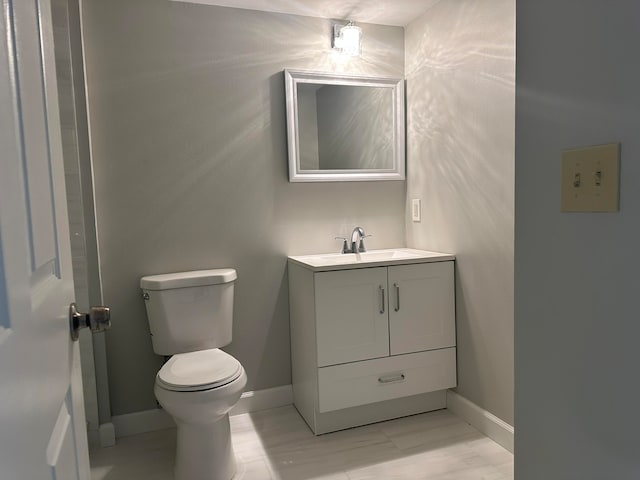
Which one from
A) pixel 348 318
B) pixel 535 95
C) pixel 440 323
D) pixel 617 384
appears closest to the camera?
pixel 617 384

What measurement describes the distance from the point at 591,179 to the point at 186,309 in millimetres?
1901

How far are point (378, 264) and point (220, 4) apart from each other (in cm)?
158

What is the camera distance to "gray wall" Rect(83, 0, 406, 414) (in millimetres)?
2307

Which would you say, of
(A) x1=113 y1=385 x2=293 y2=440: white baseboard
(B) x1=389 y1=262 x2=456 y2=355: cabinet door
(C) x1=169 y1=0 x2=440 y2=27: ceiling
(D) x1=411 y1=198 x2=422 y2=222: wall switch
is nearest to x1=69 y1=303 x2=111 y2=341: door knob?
(B) x1=389 y1=262 x2=456 y2=355: cabinet door

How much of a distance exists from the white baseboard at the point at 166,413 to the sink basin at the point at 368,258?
2.59 ft

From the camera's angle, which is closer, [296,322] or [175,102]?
[175,102]

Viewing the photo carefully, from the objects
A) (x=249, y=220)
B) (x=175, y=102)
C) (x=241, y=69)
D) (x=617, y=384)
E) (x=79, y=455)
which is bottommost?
(x=79, y=455)

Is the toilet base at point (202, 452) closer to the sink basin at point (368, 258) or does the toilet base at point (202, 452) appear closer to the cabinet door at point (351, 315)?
the cabinet door at point (351, 315)

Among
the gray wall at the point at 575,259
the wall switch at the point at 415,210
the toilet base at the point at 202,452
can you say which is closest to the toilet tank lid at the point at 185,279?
the toilet base at the point at 202,452

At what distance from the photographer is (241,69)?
2492 mm

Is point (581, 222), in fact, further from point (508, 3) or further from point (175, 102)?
point (175, 102)

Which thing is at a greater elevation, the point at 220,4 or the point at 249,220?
the point at 220,4

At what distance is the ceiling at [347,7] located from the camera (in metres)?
2.41

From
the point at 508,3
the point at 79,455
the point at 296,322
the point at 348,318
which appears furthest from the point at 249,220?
the point at 79,455
